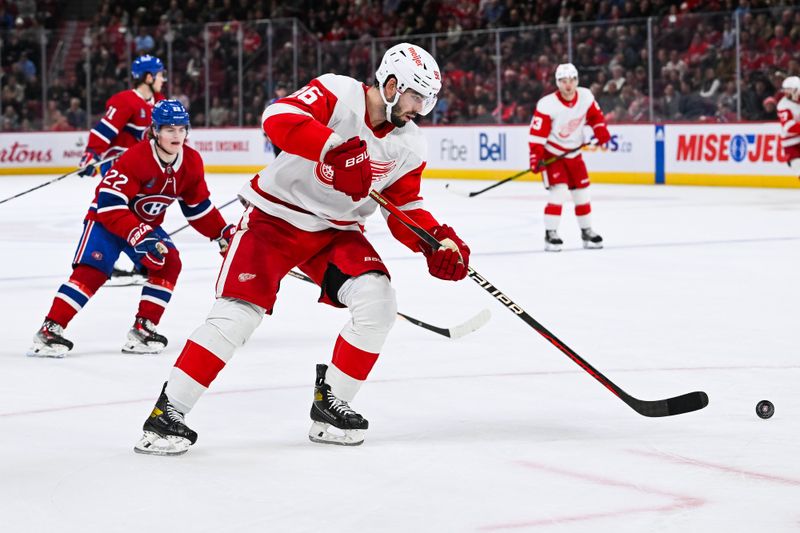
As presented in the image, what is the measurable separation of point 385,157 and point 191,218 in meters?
1.61

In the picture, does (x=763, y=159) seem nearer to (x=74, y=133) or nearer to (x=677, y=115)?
(x=677, y=115)

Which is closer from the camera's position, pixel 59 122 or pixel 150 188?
pixel 150 188

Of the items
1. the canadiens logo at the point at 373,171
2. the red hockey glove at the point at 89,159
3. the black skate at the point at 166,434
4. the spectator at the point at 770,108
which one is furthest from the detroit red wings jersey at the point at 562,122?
the black skate at the point at 166,434

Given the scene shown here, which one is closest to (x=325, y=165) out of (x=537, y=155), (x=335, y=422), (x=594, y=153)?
(x=335, y=422)

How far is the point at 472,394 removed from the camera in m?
3.83

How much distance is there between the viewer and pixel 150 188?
186 inches

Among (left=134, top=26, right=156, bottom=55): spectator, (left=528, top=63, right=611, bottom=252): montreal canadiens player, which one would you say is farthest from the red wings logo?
(left=134, top=26, right=156, bottom=55): spectator

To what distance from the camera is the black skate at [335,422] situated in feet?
10.4

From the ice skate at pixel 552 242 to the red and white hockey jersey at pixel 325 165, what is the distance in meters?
4.78

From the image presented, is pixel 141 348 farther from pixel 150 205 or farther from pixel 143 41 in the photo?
pixel 143 41

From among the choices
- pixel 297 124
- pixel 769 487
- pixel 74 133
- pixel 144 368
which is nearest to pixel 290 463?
pixel 297 124

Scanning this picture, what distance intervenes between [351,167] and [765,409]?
1300 millimetres

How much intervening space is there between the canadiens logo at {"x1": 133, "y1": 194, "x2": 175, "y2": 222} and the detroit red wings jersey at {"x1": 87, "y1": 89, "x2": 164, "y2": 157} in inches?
93.1

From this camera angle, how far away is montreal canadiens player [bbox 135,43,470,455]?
3031mm
